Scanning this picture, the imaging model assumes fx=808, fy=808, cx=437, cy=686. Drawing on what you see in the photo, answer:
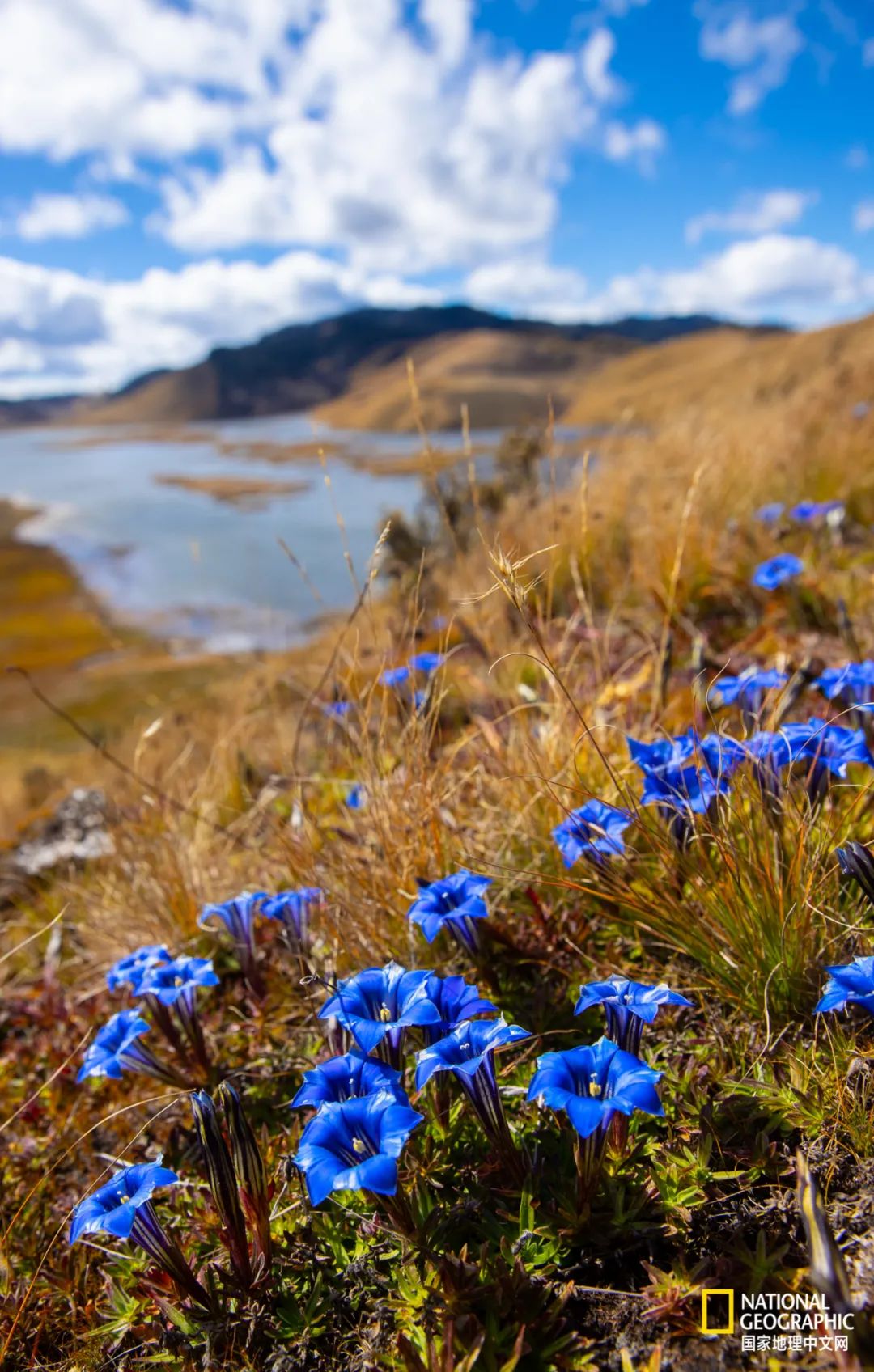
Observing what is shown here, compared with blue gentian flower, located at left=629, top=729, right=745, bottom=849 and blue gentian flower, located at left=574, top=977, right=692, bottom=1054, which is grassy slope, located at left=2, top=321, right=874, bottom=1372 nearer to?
blue gentian flower, located at left=629, top=729, right=745, bottom=849

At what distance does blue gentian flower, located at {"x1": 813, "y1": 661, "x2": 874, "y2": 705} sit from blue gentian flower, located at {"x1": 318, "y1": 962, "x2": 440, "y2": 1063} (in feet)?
4.94

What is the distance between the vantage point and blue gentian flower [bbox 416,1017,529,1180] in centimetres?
150

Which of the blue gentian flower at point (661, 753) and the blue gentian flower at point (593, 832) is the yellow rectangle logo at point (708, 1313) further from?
the blue gentian flower at point (661, 753)

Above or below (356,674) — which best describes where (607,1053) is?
below

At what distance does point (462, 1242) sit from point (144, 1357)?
2.33 ft

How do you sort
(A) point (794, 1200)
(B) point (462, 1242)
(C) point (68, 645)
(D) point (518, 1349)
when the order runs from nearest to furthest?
(D) point (518, 1349), (A) point (794, 1200), (B) point (462, 1242), (C) point (68, 645)

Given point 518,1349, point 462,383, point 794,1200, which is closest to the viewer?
point 518,1349

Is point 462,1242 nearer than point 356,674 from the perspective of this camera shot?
Yes

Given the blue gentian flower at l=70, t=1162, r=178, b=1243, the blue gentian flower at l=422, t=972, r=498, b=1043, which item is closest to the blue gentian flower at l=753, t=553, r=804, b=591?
the blue gentian flower at l=422, t=972, r=498, b=1043

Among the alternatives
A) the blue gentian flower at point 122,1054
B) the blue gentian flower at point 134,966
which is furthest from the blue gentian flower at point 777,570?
the blue gentian flower at point 122,1054

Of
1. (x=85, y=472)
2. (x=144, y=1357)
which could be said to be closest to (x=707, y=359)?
(x=85, y=472)

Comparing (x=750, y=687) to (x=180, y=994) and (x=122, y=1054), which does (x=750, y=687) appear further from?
(x=122, y=1054)

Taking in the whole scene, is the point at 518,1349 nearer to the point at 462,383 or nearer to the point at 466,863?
the point at 466,863

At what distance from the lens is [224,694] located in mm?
12391
